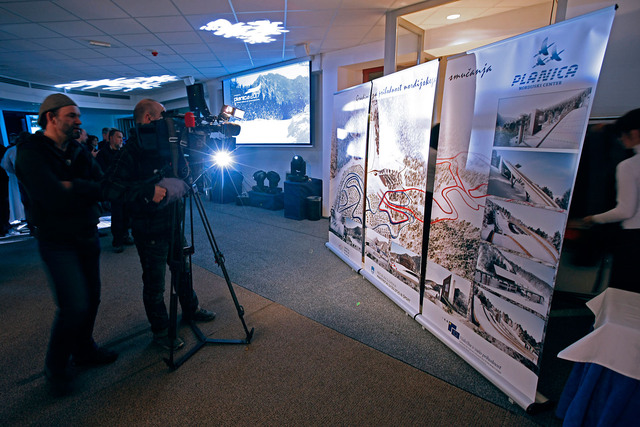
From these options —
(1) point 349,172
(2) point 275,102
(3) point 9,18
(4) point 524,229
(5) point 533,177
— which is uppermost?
(3) point 9,18

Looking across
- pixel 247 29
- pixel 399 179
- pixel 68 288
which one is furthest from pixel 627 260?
pixel 247 29

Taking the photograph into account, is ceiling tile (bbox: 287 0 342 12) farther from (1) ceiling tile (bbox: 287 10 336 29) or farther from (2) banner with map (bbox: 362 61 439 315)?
(2) banner with map (bbox: 362 61 439 315)

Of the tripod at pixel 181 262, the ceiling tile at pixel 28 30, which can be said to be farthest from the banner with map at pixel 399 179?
the ceiling tile at pixel 28 30

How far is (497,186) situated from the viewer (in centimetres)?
166

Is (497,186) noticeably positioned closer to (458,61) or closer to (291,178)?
(458,61)

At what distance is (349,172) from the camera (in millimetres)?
3363

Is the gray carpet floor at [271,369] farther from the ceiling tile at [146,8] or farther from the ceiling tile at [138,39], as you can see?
the ceiling tile at [138,39]

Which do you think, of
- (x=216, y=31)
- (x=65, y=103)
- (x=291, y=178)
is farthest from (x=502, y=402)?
(x=216, y=31)

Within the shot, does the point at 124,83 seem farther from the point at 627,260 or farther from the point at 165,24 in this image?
the point at 627,260

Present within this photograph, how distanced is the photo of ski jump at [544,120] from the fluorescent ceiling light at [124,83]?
7519 millimetres

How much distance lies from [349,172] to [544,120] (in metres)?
2.07

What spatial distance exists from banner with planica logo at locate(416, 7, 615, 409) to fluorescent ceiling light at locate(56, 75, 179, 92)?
24.0 feet

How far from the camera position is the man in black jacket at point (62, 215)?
1451 millimetres

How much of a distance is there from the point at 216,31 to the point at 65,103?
3202 millimetres
